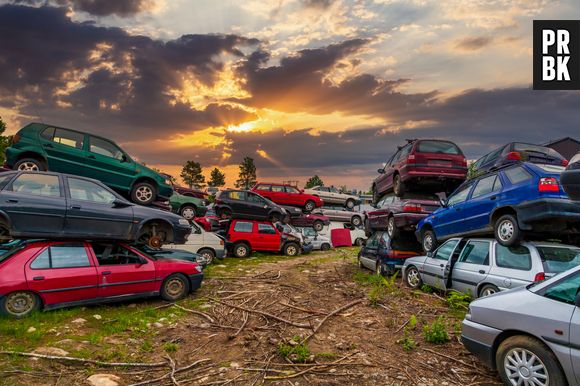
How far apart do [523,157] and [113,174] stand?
11513mm

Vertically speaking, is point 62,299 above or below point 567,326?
below

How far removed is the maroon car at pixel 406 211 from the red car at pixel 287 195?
916 centimetres

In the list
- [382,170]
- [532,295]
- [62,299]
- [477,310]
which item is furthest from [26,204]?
[382,170]

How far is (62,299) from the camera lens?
6.64 m

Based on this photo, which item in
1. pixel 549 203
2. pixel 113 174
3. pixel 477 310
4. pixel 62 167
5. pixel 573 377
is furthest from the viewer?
pixel 113 174

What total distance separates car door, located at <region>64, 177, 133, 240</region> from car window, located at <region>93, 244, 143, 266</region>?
9.1 inches

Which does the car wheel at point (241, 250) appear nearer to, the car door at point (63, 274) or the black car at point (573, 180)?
the car door at point (63, 274)

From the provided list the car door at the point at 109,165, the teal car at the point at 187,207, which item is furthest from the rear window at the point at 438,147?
the teal car at the point at 187,207

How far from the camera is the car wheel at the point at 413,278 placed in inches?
361

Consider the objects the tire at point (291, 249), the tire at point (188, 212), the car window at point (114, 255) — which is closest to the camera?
the car window at point (114, 255)

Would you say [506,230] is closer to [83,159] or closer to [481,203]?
[481,203]

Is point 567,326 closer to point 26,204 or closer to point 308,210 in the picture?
point 26,204

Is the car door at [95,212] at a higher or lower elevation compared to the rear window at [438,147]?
lower

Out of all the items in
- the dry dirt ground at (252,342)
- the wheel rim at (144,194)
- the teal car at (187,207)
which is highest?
the wheel rim at (144,194)
